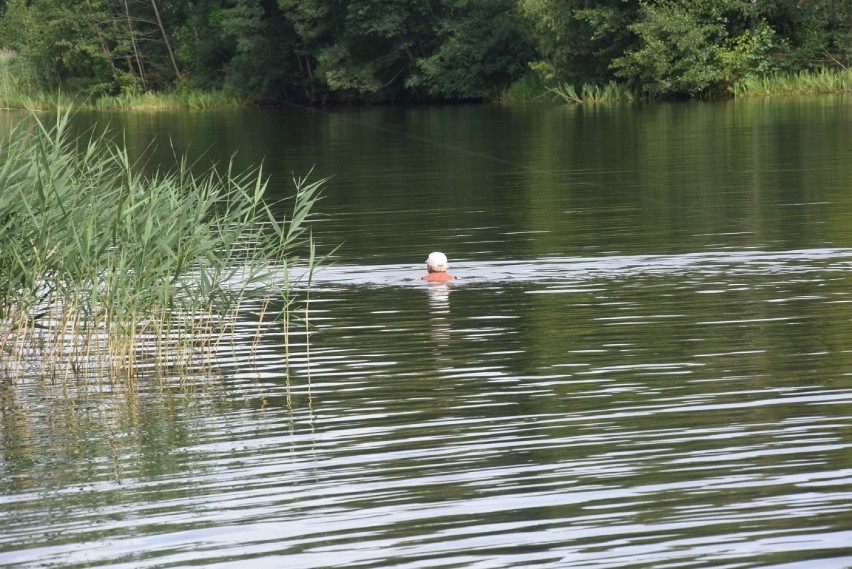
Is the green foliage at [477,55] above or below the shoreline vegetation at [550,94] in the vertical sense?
above

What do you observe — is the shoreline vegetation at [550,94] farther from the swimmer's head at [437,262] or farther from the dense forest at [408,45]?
the swimmer's head at [437,262]

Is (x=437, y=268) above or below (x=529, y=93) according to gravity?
below

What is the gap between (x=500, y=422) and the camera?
8648 millimetres

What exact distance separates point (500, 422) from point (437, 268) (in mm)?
5699

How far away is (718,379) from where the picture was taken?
9.55 m

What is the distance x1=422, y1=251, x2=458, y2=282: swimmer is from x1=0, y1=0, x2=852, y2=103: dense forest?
3733 cm

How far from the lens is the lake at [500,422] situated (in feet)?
21.4

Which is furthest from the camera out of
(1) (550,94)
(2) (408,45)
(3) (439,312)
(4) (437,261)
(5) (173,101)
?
(5) (173,101)

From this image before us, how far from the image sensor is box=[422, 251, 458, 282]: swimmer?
14172 mm

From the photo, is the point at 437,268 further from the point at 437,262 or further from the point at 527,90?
the point at 527,90

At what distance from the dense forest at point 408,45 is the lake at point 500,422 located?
33575 mm

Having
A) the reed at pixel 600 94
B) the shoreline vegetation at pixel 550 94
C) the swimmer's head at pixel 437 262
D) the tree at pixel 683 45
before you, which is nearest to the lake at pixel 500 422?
the swimmer's head at pixel 437 262

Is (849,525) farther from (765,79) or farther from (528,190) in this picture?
(765,79)

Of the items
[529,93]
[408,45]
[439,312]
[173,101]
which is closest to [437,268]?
[439,312]
